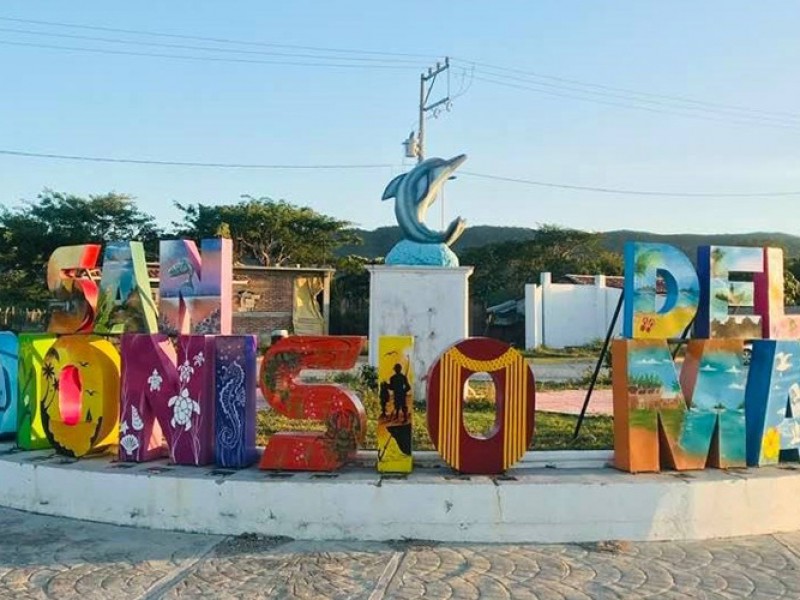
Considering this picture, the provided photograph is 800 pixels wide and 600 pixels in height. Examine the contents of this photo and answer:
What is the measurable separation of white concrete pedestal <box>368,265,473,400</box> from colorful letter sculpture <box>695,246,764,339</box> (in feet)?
19.5

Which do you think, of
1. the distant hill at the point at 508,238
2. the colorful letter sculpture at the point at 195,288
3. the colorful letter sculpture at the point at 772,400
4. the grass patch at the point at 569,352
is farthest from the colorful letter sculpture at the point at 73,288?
the distant hill at the point at 508,238

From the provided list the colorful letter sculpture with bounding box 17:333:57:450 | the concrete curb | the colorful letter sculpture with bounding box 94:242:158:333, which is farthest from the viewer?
the colorful letter sculpture with bounding box 17:333:57:450

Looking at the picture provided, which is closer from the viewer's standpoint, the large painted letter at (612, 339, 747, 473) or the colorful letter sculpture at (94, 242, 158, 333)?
the large painted letter at (612, 339, 747, 473)

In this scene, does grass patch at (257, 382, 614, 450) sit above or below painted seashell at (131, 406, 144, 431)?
below

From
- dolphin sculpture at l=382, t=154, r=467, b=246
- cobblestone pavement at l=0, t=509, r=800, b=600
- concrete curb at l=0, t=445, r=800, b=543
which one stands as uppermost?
dolphin sculpture at l=382, t=154, r=467, b=246

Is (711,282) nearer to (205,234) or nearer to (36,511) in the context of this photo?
(36,511)

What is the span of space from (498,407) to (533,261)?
39.6 m

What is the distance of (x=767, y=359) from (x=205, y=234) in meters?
39.2

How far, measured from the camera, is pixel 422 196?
44.5 feet

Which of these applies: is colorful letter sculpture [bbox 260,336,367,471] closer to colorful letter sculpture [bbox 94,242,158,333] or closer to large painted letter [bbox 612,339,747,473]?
colorful letter sculpture [bbox 94,242,158,333]

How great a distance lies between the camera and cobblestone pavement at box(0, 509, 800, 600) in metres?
5.40

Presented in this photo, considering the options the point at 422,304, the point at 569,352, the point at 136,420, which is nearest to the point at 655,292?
the point at 136,420

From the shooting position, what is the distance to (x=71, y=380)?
8.30 metres

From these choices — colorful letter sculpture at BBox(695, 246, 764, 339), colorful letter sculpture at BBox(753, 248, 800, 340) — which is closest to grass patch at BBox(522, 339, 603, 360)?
colorful letter sculpture at BBox(753, 248, 800, 340)
